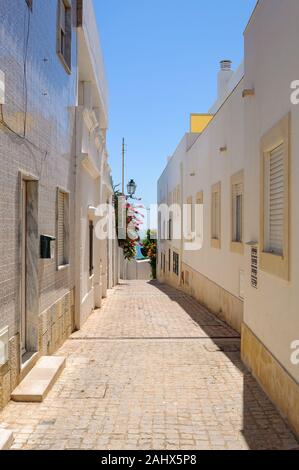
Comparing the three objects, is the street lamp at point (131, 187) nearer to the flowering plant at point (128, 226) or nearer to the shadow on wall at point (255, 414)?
the flowering plant at point (128, 226)

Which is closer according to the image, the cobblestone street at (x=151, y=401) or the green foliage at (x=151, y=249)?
the cobblestone street at (x=151, y=401)

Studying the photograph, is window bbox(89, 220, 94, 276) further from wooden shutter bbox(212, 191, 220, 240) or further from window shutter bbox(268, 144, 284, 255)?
window shutter bbox(268, 144, 284, 255)

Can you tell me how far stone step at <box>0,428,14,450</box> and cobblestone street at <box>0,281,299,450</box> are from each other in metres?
0.09

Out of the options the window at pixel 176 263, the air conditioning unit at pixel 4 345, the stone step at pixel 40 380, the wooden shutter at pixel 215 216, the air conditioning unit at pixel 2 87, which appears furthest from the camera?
the window at pixel 176 263

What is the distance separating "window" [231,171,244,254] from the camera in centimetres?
975

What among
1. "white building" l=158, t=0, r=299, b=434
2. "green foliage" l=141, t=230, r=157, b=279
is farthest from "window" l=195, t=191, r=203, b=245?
"green foliage" l=141, t=230, r=157, b=279

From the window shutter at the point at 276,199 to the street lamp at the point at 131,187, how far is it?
20.3 meters

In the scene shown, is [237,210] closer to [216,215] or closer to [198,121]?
[216,215]

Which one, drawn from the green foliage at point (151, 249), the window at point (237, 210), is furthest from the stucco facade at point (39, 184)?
the green foliage at point (151, 249)

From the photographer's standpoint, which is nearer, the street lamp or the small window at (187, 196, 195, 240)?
the small window at (187, 196, 195, 240)

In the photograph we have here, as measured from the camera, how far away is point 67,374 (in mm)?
6535

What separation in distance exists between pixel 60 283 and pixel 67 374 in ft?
6.54

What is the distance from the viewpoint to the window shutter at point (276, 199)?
556 centimetres

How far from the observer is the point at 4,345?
481 cm
